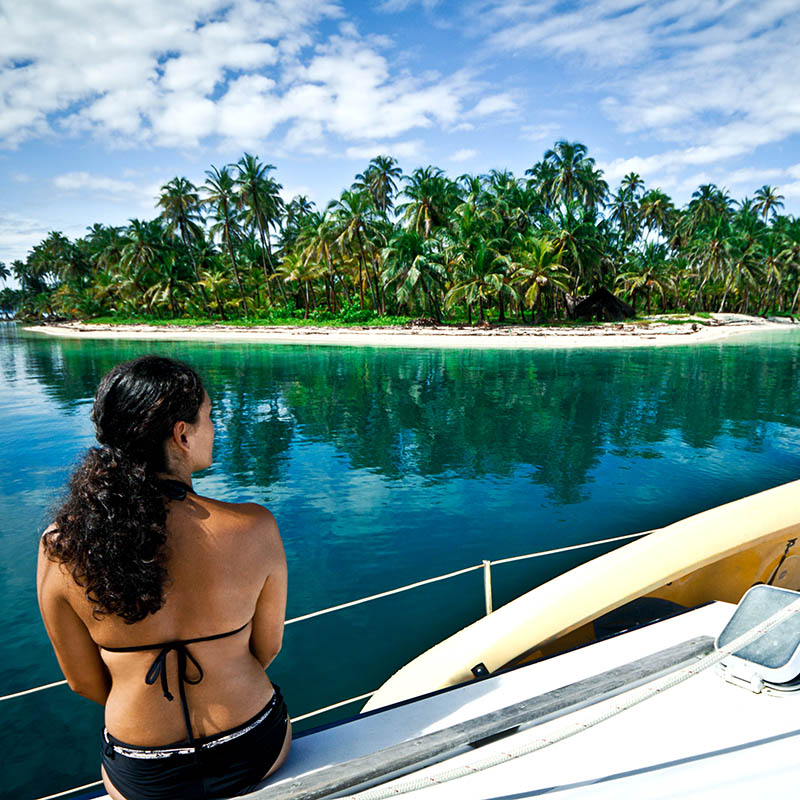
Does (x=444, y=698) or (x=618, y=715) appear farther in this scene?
(x=444, y=698)

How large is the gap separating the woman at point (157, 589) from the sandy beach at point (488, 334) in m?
35.3

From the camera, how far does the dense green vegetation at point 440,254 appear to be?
1631 inches

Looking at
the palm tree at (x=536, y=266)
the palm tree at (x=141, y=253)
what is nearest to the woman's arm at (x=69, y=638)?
the palm tree at (x=536, y=266)

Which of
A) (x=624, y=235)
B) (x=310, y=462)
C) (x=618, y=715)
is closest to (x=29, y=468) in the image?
(x=310, y=462)

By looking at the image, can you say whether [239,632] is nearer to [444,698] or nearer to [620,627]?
[444,698]

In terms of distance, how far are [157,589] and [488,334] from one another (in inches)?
1542

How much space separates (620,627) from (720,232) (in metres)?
60.1

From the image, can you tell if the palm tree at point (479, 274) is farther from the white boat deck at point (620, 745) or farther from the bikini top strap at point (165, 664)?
the bikini top strap at point (165, 664)

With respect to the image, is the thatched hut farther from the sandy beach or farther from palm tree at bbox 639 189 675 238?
palm tree at bbox 639 189 675 238

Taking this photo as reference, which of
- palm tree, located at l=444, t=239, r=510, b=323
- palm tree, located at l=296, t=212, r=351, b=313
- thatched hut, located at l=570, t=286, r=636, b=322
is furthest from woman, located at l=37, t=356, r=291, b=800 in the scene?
thatched hut, located at l=570, t=286, r=636, b=322

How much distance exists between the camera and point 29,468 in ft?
37.7

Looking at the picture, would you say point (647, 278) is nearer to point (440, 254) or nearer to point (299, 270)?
point (440, 254)

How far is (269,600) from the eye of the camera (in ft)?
5.37

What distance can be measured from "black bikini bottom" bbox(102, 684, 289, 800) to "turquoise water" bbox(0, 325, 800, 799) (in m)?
0.77
